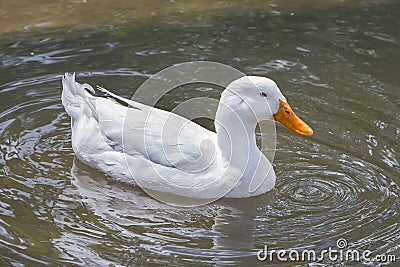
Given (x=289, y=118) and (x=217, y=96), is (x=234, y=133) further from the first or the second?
(x=217, y=96)

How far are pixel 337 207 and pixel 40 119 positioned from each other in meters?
2.93

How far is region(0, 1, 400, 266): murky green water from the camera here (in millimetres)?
5551

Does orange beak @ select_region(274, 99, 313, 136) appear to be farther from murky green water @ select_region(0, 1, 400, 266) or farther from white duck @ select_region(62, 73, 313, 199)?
murky green water @ select_region(0, 1, 400, 266)

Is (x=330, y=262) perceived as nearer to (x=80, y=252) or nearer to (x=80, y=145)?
(x=80, y=252)

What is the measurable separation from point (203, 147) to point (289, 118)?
0.70 m

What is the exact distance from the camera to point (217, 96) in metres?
7.96

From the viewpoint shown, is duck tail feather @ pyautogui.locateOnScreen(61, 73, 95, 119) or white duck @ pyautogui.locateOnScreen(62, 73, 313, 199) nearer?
white duck @ pyautogui.locateOnScreen(62, 73, 313, 199)

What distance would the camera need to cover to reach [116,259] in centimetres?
533

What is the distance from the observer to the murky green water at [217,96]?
555 centimetres

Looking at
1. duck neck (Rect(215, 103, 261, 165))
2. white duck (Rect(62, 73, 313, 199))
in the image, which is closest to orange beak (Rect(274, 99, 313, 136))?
white duck (Rect(62, 73, 313, 199))

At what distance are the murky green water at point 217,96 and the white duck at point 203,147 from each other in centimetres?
16

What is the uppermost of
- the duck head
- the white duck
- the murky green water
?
the duck head

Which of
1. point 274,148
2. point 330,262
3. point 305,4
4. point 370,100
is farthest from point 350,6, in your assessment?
point 330,262

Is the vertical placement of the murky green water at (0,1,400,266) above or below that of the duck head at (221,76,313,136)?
below
